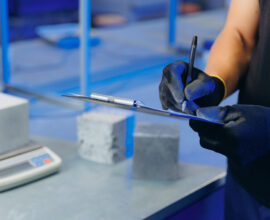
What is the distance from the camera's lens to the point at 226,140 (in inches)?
30.3

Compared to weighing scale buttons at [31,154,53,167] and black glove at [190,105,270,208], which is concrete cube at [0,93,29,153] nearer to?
weighing scale buttons at [31,154,53,167]

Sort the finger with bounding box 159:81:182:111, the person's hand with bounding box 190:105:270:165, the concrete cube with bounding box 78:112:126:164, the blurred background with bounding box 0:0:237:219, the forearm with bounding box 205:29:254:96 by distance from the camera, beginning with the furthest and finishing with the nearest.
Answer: the blurred background with bounding box 0:0:237:219 < the concrete cube with bounding box 78:112:126:164 < the forearm with bounding box 205:29:254:96 < the finger with bounding box 159:81:182:111 < the person's hand with bounding box 190:105:270:165

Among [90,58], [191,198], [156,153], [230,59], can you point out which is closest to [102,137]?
[156,153]

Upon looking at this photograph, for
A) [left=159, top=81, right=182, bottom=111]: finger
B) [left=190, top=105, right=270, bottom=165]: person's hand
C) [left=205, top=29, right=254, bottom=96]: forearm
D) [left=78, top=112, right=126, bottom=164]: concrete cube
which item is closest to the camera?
[left=190, top=105, right=270, bottom=165]: person's hand

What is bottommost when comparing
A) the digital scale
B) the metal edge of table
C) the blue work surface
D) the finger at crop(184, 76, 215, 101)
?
the metal edge of table

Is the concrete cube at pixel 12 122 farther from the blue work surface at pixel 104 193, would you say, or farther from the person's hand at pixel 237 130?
the person's hand at pixel 237 130

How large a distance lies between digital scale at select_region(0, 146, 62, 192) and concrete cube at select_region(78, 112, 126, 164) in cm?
11

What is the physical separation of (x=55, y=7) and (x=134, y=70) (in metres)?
0.92

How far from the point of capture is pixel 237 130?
0.77m

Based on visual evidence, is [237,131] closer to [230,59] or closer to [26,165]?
[230,59]

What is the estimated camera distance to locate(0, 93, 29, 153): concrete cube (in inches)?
40.7

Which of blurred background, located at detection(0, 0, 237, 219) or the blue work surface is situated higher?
blurred background, located at detection(0, 0, 237, 219)

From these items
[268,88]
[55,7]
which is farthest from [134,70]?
[268,88]

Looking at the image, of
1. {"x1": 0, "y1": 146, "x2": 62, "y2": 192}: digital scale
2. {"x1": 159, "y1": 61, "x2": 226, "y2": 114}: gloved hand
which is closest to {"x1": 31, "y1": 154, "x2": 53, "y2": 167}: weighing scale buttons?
{"x1": 0, "y1": 146, "x2": 62, "y2": 192}: digital scale
